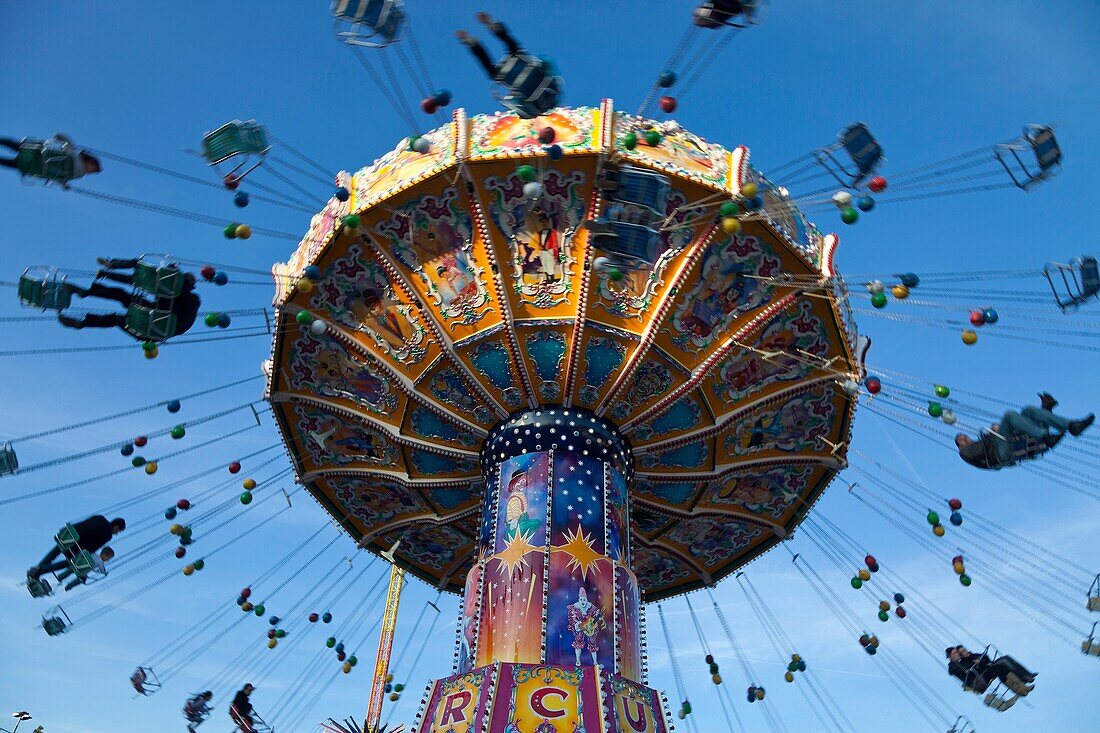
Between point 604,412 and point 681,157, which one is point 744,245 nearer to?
point 681,157

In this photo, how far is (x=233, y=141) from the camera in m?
12.5

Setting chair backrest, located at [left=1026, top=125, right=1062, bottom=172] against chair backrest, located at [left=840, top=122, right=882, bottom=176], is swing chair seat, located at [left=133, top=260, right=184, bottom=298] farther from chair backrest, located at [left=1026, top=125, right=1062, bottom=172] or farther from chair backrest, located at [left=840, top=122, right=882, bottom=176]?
chair backrest, located at [left=1026, top=125, right=1062, bottom=172]

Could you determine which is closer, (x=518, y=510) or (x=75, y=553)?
(x=518, y=510)

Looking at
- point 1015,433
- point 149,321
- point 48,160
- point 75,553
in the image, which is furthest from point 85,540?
point 1015,433

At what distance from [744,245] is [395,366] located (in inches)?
217

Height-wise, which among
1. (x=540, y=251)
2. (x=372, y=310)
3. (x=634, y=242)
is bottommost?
(x=634, y=242)

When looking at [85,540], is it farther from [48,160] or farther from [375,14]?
[375,14]

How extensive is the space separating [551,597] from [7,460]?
8263 mm

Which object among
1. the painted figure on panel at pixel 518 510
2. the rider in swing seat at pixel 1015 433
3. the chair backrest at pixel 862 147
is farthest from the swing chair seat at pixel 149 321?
the rider in swing seat at pixel 1015 433

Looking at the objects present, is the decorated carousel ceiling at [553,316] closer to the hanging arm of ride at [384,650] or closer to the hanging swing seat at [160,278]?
the hanging swing seat at [160,278]

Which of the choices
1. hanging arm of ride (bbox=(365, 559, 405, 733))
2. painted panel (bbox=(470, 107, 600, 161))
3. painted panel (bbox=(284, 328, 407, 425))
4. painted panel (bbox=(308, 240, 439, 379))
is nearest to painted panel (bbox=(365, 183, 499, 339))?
painted panel (bbox=(308, 240, 439, 379))

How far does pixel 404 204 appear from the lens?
44.3 feet

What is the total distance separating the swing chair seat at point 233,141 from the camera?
1239 centimetres

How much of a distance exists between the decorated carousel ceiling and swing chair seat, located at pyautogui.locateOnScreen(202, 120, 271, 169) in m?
1.66
